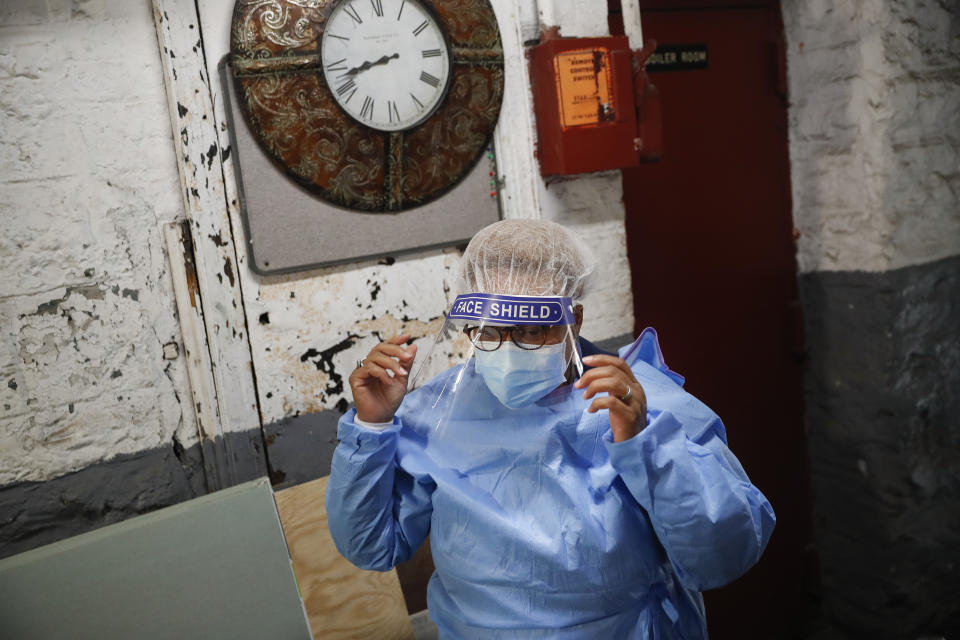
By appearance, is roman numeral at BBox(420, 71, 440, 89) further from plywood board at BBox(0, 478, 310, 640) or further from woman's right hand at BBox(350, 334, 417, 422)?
plywood board at BBox(0, 478, 310, 640)

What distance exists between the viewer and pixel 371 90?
190 cm

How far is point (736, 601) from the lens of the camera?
284 centimetres

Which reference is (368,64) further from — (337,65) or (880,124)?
(880,124)

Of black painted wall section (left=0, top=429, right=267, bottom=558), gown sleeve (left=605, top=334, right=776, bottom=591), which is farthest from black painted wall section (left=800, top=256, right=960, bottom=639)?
black painted wall section (left=0, top=429, right=267, bottom=558)

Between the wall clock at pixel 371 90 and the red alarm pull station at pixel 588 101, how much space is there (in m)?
0.15

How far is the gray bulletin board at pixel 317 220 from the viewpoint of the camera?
6.01 ft

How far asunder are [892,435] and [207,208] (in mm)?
2434

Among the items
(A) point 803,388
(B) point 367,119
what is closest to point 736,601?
(A) point 803,388

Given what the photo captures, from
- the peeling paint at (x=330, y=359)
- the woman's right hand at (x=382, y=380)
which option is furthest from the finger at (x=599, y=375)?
the peeling paint at (x=330, y=359)

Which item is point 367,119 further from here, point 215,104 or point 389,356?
point 389,356

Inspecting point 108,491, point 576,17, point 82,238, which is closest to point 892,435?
point 576,17

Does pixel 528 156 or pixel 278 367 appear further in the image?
pixel 528 156

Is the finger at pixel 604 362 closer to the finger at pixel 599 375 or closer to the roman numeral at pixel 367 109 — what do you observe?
the finger at pixel 599 375

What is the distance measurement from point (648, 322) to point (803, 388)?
0.82 metres
